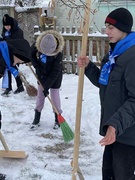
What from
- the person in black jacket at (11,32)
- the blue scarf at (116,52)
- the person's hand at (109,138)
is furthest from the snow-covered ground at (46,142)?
the person's hand at (109,138)

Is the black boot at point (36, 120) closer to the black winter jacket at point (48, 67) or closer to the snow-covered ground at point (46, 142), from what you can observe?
the snow-covered ground at point (46, 142)

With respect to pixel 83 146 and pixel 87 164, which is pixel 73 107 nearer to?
pixel 83 146

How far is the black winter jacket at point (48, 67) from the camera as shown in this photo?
451 cm

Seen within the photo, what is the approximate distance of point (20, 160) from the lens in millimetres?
3920

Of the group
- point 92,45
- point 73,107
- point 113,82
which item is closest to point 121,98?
point 113,82

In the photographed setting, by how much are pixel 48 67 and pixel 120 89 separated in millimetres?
2317

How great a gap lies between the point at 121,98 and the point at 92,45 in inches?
232

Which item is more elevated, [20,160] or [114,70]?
[114,70]

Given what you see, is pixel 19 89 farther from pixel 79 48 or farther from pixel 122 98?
pixel 122 98

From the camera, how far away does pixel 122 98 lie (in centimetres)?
237

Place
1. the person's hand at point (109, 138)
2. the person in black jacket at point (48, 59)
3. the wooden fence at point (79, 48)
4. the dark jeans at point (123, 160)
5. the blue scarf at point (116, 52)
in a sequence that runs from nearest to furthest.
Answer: the person's hand at point (109, 138), the blue scarf at point (116, 52), the dark jeans at point (123, 160), the person in black jacket at point (48, 59), the wooden fence at point (79, 48)

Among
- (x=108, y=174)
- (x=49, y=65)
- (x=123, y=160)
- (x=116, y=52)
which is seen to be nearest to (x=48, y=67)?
(x=49, y=65)

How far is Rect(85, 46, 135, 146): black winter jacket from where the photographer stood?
2127mm

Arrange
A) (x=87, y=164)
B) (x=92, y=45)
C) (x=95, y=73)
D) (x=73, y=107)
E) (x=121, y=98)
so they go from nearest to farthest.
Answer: (x=121, y=98) < (x=95, y=73) < (x=87, y=164) < (x=73, y=107) < (x=92, y=45)
